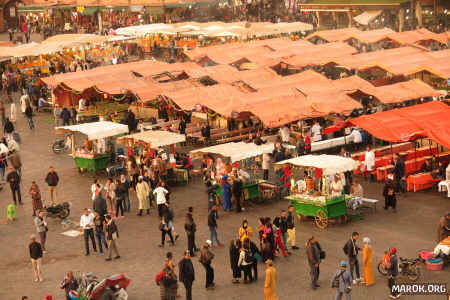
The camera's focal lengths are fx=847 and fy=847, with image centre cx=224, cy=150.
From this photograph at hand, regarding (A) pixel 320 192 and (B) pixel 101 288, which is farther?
(A) pixel 320 192

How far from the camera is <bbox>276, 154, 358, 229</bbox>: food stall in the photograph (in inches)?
966

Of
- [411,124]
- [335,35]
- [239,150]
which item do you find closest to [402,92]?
[411,124]

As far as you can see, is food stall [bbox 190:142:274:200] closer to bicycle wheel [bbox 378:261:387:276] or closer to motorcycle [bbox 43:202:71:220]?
motorcycle [bbox 43:202:71:220]

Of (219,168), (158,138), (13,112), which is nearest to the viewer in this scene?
(219,168)

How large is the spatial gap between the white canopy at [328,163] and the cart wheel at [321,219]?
1.37 metres

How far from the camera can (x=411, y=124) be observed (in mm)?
29406

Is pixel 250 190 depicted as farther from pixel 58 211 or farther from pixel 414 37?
pixel 414 37

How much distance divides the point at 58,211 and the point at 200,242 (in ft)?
17.4

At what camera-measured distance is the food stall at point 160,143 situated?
30.3 metres

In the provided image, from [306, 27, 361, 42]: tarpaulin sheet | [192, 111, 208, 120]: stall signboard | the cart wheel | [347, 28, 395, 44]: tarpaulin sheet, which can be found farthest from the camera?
[306, 27, 361, 42]: tarpaulin sheet

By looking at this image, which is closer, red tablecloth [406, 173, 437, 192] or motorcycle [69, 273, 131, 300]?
motorcycle [69, 273, 131, 300]

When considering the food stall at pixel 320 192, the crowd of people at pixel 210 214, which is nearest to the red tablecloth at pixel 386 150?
the crowd of people at pixel 210 214

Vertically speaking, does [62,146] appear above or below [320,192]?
below

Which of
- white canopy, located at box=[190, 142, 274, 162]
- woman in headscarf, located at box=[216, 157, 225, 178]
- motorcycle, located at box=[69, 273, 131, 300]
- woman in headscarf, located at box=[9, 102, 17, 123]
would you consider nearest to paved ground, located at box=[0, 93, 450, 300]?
motorcycle, located at box=[69, 273, 131, 300]
